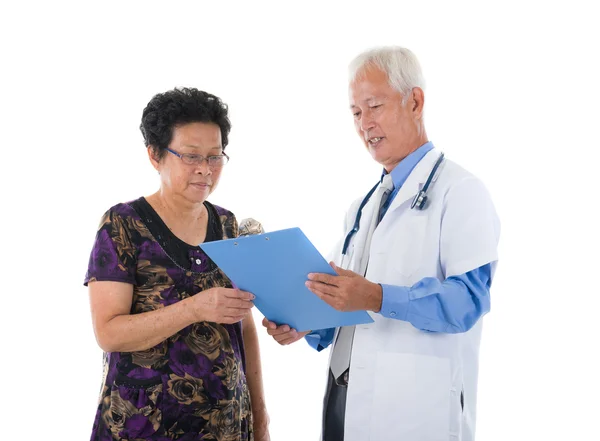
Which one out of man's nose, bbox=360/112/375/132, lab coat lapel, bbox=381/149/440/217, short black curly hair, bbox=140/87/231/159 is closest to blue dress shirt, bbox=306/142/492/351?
lab coat lapel, bbox=381/149/440/217

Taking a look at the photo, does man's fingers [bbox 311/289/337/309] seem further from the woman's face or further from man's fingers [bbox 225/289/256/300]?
the woman's face

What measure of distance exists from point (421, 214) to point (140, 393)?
3.03ft

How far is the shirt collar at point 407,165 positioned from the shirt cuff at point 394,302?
0.42 meters

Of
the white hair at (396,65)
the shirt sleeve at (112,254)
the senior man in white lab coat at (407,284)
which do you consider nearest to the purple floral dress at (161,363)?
the shirt sleeve at (112,254)

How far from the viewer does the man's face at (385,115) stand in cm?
194

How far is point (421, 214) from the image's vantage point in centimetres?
187

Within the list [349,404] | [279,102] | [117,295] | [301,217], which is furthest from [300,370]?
[117,295]

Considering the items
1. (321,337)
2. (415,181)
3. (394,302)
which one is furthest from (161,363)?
(415,181)

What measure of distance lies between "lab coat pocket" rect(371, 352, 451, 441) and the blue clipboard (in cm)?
19

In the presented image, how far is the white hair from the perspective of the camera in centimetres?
193

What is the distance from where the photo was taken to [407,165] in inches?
78.2

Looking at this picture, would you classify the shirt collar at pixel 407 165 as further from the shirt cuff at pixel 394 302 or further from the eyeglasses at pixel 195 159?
the eyeglasses at pixel 195 159

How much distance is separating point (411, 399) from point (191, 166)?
2.98ft

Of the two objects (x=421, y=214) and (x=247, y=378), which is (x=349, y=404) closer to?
(x=247, y=378)
